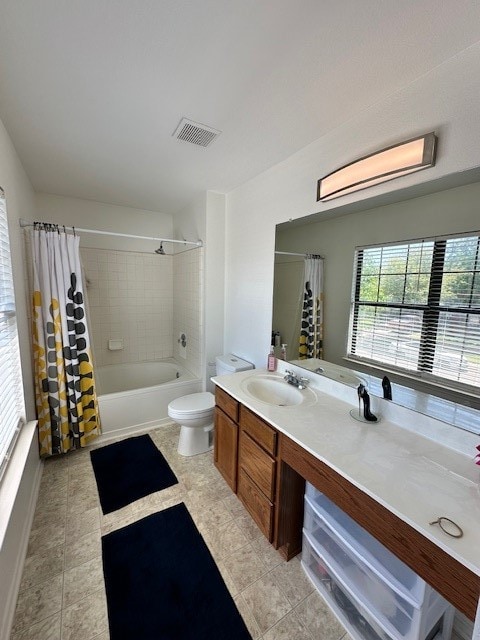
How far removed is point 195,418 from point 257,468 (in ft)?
2.69

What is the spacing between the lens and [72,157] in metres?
2.00

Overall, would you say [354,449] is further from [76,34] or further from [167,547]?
[76,34]

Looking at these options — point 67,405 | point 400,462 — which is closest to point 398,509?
point 400,462

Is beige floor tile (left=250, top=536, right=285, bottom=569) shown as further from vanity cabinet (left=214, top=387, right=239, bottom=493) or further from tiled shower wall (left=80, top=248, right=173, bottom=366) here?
tiled shower wall (left=80, top=248, right=173, bottom=366)

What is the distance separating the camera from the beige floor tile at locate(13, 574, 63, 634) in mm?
1152

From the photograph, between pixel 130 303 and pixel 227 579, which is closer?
pixel 227 579

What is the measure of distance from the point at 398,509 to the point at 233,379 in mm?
1239

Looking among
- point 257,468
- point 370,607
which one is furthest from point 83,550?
point 370,607

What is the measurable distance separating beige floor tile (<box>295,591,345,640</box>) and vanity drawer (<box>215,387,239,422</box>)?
0.90 metres

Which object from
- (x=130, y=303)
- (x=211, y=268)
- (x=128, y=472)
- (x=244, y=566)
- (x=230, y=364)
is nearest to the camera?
(x=244, y=566)

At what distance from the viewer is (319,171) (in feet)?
5.46

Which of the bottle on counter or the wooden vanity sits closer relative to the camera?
the wooden vanity

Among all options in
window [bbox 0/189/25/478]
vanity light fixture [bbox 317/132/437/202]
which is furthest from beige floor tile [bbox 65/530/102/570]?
vanity light fixture [bbox 317/132/437/202]

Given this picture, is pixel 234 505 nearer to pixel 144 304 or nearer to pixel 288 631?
pixel 288 631
